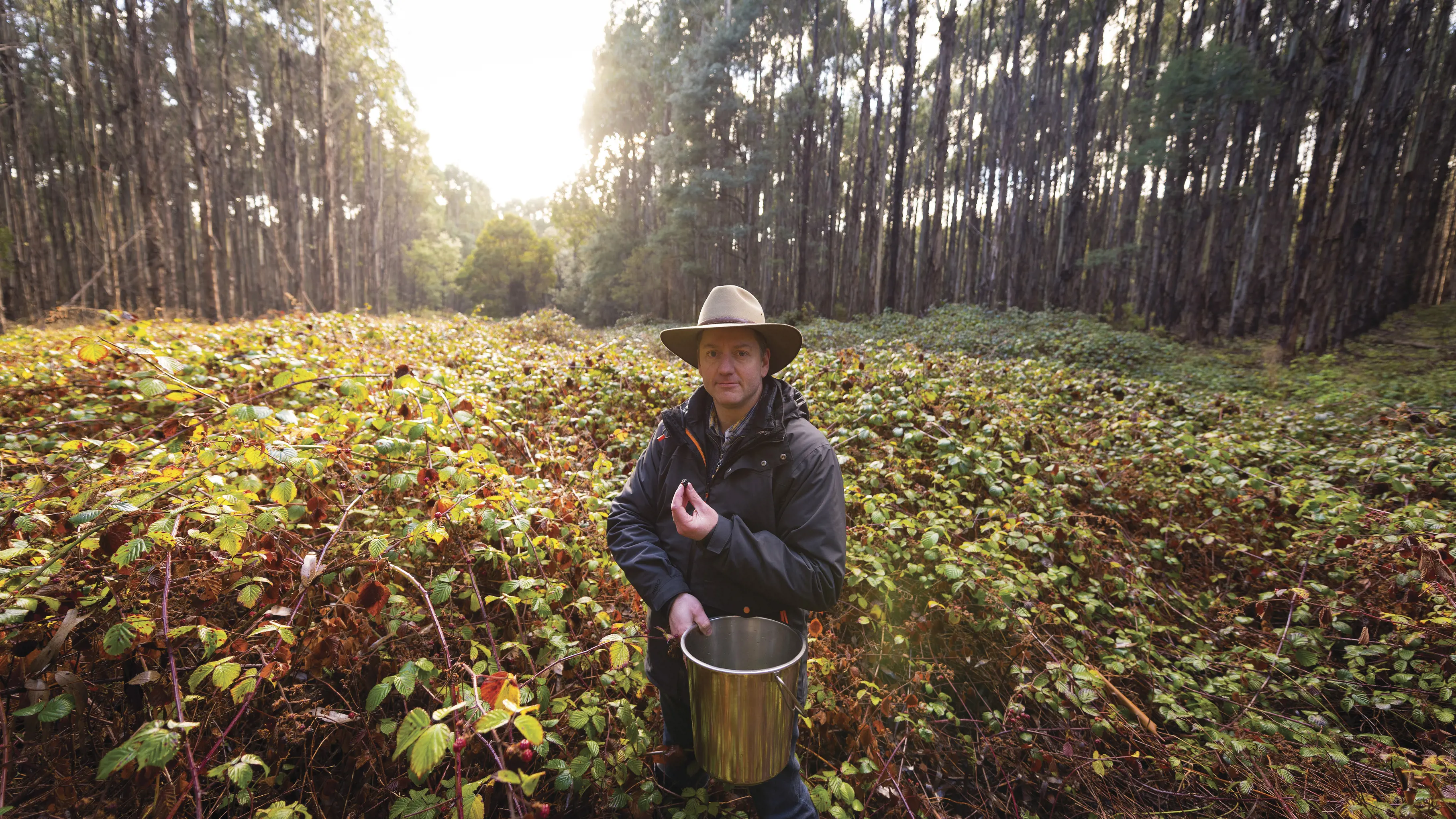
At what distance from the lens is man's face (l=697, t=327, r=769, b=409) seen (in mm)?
1961

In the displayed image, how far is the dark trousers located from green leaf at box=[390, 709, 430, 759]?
0.79 metres

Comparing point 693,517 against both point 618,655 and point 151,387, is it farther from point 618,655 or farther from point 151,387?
point 151,387

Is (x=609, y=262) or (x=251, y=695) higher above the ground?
(x=609, y=262)

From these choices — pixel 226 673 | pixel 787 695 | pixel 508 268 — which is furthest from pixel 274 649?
pixel 508 268

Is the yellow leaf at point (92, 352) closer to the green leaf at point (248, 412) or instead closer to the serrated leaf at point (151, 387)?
the serrated leaf at point (151, 387)

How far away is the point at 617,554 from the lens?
1910 millimetres

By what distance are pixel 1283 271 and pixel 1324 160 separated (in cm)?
1116

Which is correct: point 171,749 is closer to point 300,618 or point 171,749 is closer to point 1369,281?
point 300,618

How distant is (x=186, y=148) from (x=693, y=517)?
115 ft

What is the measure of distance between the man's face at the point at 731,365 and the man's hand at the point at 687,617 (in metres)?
0.70

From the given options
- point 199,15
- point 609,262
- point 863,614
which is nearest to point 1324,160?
point 863,614

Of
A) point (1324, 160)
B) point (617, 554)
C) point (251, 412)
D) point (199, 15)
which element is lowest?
point (617, 554)

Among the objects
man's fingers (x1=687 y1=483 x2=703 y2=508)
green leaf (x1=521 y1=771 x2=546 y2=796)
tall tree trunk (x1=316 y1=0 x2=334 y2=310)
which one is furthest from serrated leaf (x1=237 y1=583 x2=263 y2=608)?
tall tree trunk (x1=316 y1=0 x2=334 y2=310)

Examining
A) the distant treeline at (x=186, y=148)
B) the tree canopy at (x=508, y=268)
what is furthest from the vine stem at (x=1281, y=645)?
the tree canopy at (x=508, y=268)
